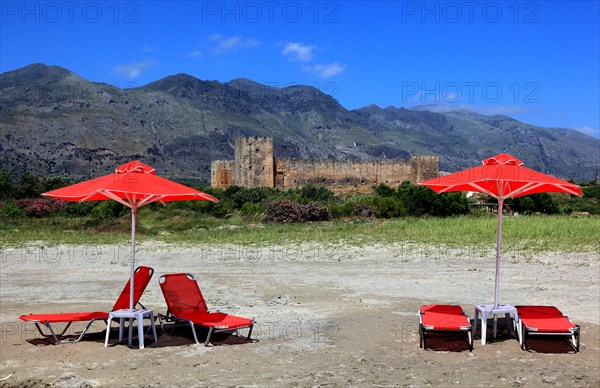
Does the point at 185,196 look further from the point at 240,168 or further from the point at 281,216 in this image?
the point at 240,168

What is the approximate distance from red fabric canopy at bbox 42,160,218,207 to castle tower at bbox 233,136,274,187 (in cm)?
3474

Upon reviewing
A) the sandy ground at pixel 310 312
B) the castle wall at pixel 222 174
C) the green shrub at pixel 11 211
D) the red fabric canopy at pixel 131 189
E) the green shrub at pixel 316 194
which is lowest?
the sandy ground at pixel 310 312

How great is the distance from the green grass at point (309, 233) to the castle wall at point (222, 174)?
21708mm

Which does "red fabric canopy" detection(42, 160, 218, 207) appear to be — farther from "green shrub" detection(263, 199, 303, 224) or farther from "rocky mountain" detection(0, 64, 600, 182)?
"rocky mountain" detection(0, 64, 600, 182)

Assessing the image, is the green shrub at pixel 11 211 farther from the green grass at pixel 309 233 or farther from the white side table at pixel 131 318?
the white side table at pixel 131 318

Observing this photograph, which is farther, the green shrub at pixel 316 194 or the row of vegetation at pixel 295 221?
the green shrub at pixel 316 194

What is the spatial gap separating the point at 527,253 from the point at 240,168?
98.8 feet

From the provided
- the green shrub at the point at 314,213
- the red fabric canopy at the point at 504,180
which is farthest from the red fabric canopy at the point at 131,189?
the green shrub at the point at 314,213

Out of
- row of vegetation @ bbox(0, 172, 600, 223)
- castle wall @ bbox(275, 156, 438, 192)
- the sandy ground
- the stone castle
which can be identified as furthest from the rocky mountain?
the sandy ground

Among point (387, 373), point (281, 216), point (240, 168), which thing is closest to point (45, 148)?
point (240, 168)

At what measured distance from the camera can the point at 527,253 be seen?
13.9m

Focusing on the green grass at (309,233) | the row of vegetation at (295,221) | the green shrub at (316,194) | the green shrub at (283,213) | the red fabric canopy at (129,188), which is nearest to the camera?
the red fabric canopy at (129,188)

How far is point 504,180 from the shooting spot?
686cm

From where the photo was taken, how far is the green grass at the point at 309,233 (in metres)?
15.8
